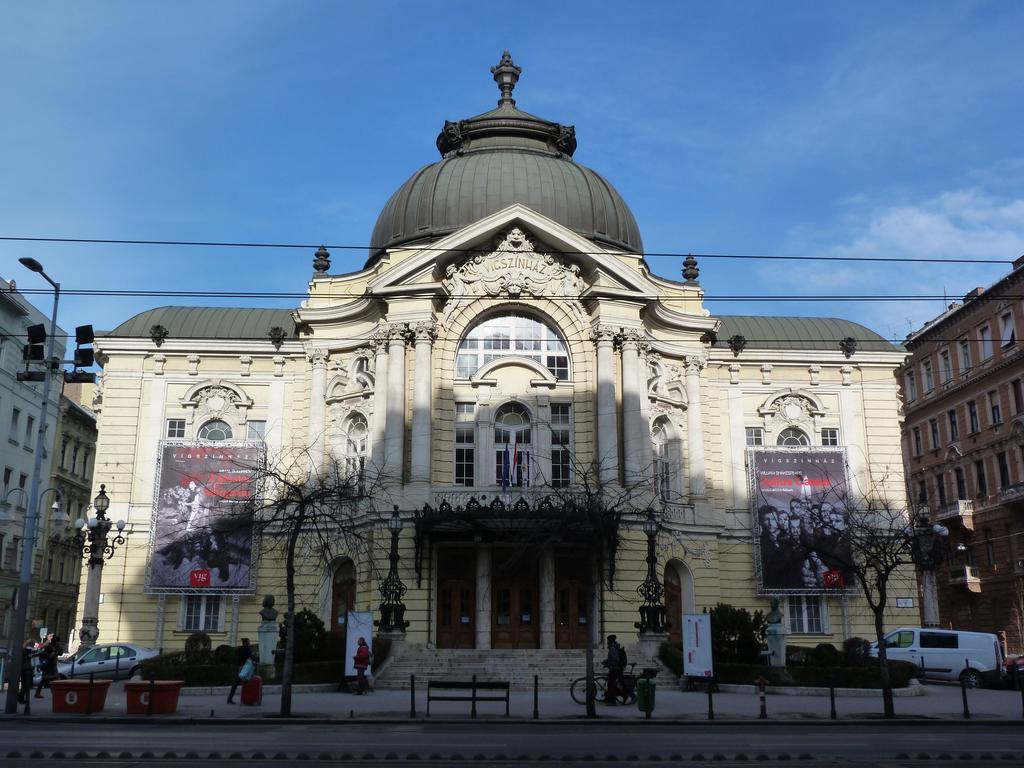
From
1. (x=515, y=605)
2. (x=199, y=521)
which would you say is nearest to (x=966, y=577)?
(x=515, y=605)

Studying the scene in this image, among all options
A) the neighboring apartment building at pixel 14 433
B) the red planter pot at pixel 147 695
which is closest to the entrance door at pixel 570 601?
the red planter pot at pixel 147 695

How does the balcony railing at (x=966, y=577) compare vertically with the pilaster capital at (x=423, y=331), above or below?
below

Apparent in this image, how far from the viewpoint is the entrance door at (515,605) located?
132 feet

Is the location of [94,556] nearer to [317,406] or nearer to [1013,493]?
[317,406]

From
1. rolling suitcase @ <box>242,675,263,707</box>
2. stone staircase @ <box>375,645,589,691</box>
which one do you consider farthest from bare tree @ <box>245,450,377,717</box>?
rolling suitcase @ <box>242,675,263,707</box>

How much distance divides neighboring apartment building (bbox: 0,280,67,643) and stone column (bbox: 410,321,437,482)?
26.6 m

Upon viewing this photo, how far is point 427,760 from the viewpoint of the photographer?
48.8 ft

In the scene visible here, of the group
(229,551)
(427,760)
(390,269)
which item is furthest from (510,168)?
(427,760)

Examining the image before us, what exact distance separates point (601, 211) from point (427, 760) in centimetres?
3526

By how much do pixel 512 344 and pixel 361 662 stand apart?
16732mm

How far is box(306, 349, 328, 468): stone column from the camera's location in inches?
1721

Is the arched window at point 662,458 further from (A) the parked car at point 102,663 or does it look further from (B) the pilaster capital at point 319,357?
(A) the parked car at point 102,663

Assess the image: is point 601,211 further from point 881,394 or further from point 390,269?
point 881,394

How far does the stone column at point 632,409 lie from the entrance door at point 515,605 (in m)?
5.22
